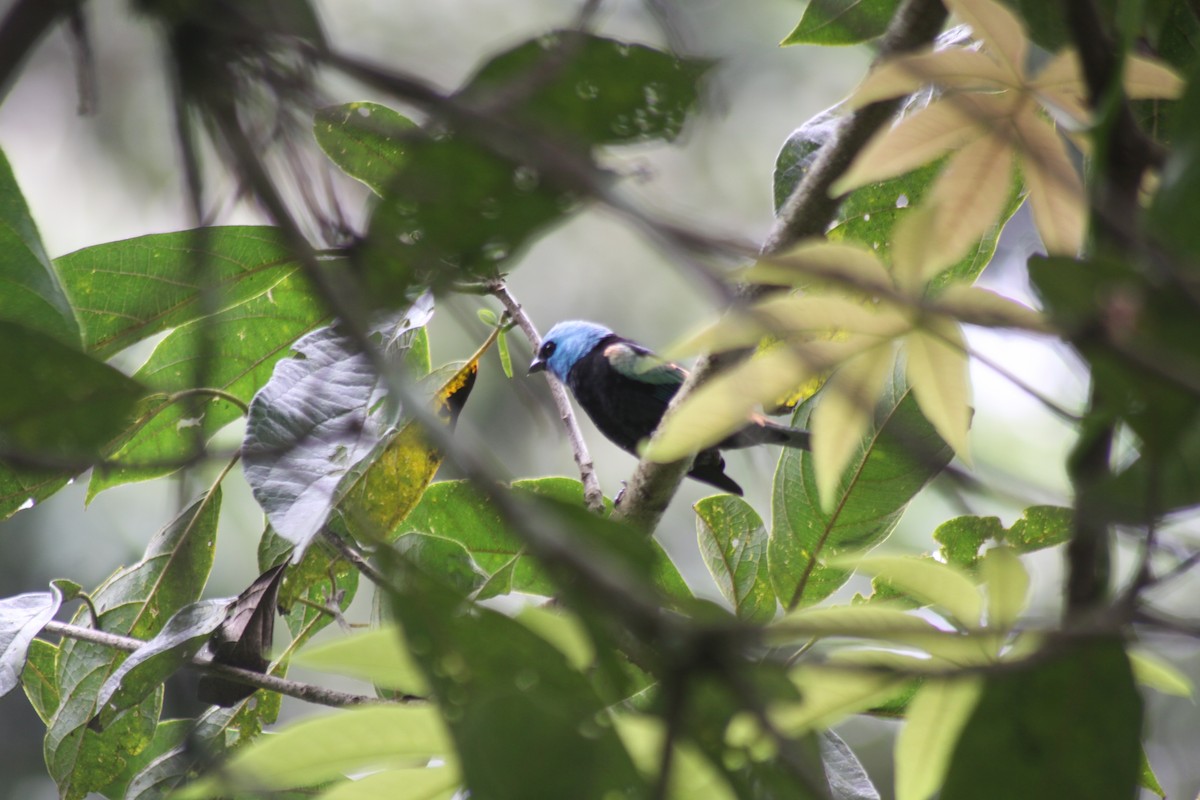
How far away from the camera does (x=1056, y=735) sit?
2.23ft

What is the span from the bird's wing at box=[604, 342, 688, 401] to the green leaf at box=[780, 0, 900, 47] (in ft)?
9.05

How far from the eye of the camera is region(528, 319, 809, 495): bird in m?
4.37

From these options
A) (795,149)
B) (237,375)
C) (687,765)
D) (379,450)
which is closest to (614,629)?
(687,765)

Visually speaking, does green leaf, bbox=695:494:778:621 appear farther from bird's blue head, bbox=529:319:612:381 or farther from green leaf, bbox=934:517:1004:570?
bird's blue head, bbox=529:319:612:381

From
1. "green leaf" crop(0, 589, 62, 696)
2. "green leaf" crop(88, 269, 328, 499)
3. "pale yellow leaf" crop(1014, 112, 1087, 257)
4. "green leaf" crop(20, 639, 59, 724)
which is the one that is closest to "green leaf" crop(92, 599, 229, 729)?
"green leaf" crop(0, 589, 62, 696)

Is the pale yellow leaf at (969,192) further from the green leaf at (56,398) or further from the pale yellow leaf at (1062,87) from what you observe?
the green leaf at (56,398)

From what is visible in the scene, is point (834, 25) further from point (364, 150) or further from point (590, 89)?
point (590, 89)

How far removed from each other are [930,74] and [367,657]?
76cm

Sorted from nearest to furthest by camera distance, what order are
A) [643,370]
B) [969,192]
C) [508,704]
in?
[508,704], [969,192], [643,370]

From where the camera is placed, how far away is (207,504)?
168 centimetres

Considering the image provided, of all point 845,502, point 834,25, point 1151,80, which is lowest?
point 845,502

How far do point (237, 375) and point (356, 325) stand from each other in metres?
1.20

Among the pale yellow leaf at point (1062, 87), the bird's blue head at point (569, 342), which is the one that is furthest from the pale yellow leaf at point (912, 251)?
the bird's blue head at point (569, 342)

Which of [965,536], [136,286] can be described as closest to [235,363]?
[136,286]
